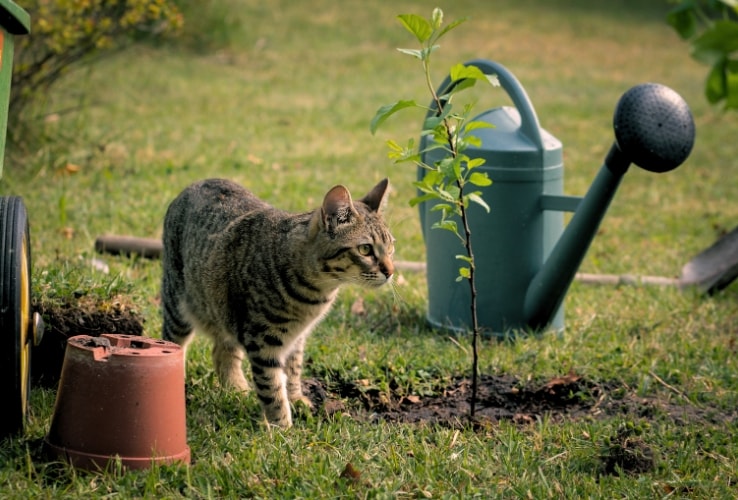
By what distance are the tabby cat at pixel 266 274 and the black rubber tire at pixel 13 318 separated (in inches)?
29.4

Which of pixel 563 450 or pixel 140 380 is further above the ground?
pixel 140 380

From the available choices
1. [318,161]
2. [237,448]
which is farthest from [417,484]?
[318,161]

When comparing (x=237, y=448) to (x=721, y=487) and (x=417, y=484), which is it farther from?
(x=721, y=487)

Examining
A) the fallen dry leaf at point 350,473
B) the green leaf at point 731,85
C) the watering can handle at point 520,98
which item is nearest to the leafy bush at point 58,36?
the watering can handle at point 520,98

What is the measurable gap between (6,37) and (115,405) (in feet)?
4.04

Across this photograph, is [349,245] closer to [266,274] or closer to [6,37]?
[266,274]

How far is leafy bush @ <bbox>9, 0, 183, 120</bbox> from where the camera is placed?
647 cm

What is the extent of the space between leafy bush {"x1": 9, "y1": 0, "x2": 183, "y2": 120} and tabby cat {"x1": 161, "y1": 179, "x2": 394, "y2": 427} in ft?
10.0

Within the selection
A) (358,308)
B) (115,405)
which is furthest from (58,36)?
(115,405)

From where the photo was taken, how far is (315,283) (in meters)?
3.38

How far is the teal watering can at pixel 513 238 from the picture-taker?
4.15 meters

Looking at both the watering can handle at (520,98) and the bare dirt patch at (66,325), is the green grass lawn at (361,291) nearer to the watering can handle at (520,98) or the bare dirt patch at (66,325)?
the bare dirt patch at (66,325)

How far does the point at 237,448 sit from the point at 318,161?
17.4ft

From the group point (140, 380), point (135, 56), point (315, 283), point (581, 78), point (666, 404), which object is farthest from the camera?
point (581, 78)
